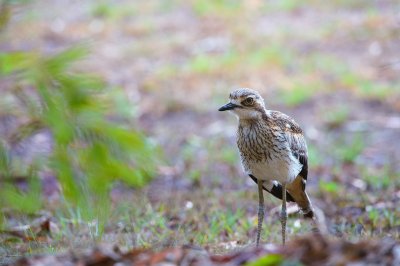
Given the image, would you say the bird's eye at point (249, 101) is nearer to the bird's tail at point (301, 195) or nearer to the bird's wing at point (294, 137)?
the bird's wing at point (294, 137)

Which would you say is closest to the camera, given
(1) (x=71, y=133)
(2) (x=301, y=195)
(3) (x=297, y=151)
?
(1) (x=71, y=133)

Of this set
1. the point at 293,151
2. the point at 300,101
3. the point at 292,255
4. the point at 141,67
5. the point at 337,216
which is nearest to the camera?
the point at 292,255

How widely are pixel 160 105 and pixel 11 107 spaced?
874 centimetres

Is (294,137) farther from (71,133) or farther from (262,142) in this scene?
(71,133)

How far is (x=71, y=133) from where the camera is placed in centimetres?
322

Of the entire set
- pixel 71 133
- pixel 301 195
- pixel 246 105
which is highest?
pixel 71 133

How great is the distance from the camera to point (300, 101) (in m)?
11.7

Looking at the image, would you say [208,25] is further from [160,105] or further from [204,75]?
[160,105]

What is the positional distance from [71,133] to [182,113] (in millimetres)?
8695

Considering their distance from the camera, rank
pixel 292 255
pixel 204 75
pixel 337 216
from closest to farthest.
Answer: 1. pixel 292 255
2. pixel 337 216
3. pixel 204 75

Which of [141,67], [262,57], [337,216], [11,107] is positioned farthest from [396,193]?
[141,67]

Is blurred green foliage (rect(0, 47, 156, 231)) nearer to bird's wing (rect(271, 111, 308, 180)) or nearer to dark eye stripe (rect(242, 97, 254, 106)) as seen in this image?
dark eye stripe (rect(242, 97, 254, 106))

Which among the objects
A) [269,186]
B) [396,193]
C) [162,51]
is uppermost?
[162,51]

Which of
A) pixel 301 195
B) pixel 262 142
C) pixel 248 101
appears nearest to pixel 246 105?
pixel 248 101
